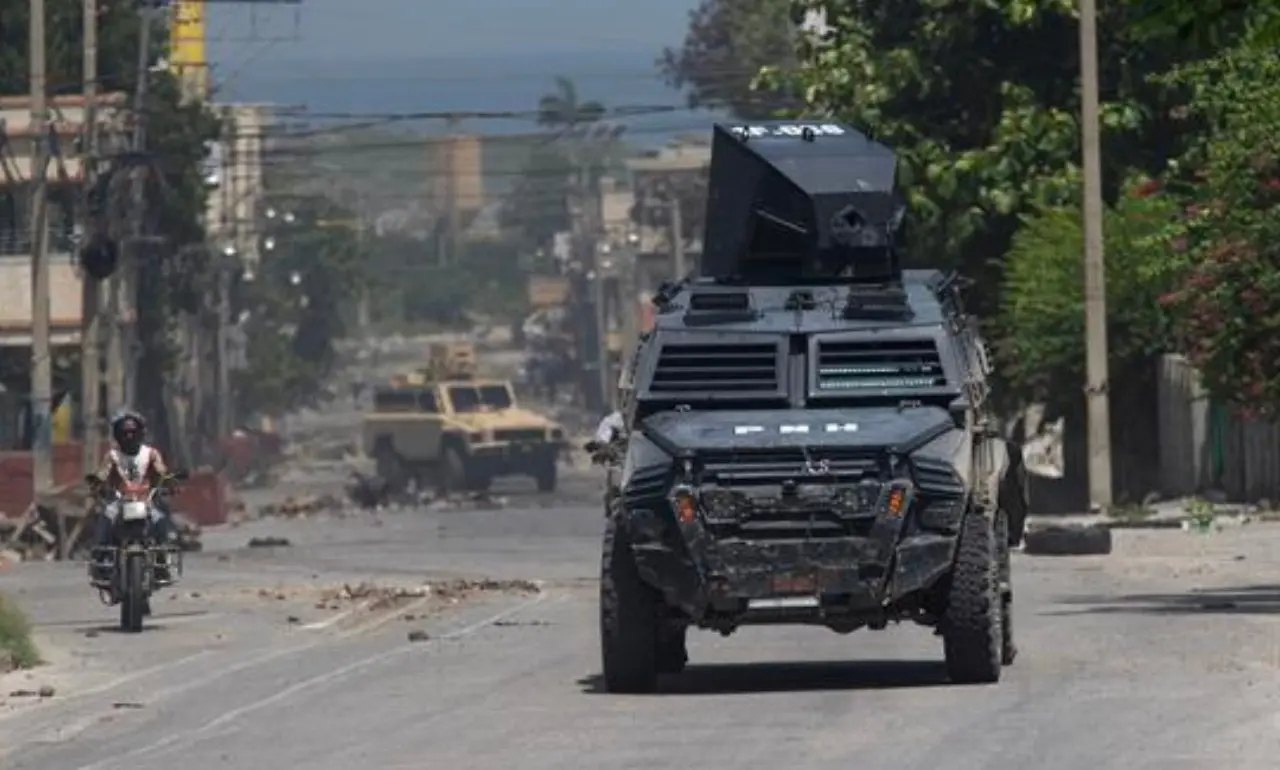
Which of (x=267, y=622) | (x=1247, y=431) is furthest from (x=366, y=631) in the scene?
(x=1247, y=431)

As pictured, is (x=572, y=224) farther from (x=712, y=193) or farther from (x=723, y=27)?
(x=712, y=193)

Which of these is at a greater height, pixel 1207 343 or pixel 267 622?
pixel 1207 343

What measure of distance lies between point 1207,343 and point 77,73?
4128 centimetres

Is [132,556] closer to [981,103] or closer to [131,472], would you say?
[131,472]

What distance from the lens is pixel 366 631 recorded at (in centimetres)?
2684

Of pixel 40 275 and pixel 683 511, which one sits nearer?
pixel 683 511

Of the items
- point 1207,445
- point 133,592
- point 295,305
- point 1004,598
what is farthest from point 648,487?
point 295,305

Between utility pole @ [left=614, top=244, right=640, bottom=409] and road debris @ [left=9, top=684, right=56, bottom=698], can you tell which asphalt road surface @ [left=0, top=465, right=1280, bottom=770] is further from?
utility pole @ [left=614, top=244, right=640, bottom=409]

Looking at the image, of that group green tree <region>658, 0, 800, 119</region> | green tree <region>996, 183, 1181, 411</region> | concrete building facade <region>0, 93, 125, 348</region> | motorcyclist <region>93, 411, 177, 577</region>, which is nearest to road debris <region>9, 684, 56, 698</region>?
motorcyclist <region>93, 411, 177, 577</region>

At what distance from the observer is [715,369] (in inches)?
810

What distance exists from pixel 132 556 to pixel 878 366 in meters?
8.59

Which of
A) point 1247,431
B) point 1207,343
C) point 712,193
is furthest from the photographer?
point 1247,431

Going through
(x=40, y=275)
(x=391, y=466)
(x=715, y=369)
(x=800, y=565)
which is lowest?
(x=391, y=466)

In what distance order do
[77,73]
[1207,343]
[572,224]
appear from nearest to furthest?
1. [1207,343]
2. [77,73]
3. [572,224]
